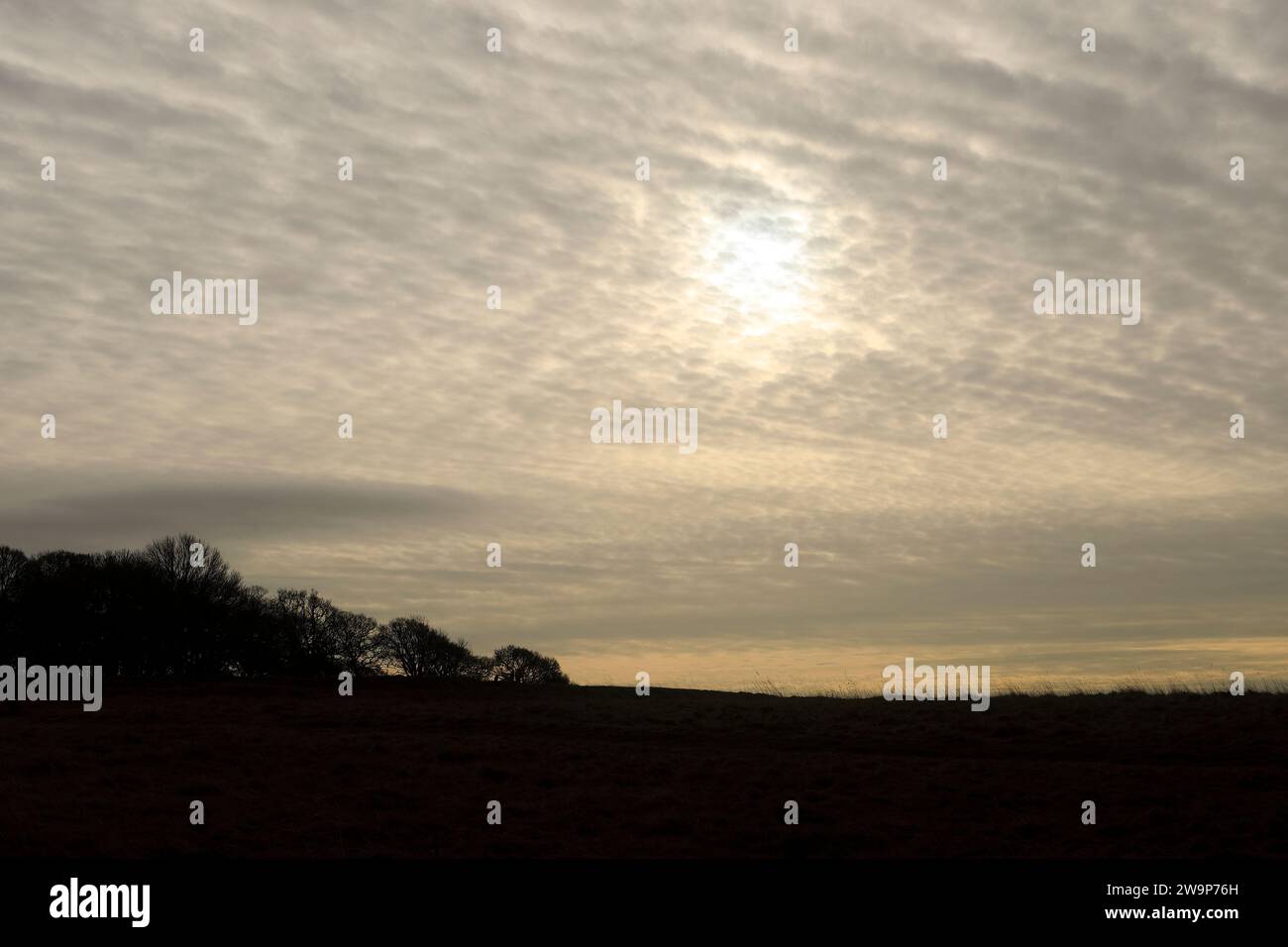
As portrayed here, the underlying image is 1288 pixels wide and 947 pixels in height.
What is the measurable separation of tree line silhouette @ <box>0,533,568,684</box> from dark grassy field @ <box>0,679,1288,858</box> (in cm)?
3289

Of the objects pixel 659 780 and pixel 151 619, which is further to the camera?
pixel 151 619

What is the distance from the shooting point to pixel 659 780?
2761 centimetres

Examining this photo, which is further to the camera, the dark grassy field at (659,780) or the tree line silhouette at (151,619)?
the tree line silhouette at (151,619)

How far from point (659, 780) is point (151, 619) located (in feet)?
190

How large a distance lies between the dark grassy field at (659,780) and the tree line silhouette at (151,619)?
32893 millimetres

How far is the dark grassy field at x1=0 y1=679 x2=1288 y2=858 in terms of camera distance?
21.4m

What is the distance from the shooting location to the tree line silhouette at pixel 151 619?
72.7 meters

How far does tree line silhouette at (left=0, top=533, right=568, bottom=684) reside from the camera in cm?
7269

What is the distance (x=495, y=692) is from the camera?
50.1 metres

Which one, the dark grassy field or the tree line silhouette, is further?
the tree line silhouette

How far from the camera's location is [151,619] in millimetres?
74625

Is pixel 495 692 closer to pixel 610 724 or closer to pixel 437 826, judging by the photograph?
pixel 610 724
